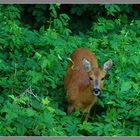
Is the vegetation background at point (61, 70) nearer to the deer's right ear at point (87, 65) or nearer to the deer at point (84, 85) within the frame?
the deer at point (84, 85)

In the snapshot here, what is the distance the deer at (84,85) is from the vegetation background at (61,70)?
14 centimetres

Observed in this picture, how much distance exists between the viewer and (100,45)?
959 centimetres

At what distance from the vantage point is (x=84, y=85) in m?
7.51

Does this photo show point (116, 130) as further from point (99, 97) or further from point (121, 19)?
point (121, 19)

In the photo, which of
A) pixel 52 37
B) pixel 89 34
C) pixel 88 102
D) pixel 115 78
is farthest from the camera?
pixel 89 34

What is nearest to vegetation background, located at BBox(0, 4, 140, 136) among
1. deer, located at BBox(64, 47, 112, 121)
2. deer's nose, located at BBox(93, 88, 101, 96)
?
deer, located at BBox(64, 47, 112, 121)

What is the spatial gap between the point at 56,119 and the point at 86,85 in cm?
91

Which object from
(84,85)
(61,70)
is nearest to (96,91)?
(84,85)

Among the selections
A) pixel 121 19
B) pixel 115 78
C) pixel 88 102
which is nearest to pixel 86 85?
pixel 88 102

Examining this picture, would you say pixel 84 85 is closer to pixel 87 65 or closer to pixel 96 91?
pixel 87 65

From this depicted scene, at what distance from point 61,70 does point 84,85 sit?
2.49 feet

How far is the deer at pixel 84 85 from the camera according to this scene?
7203 mm

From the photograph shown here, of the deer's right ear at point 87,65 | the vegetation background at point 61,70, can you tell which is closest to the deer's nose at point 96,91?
the vegetation background at point 61,70

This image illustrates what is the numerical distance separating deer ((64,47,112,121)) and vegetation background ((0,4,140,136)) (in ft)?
0.47
